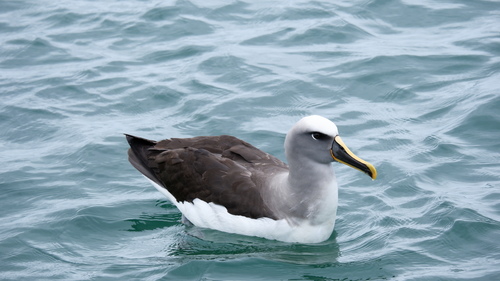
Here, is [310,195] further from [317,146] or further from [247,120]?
[247,120]

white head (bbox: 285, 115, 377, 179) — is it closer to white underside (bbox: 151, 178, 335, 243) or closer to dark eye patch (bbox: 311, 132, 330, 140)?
dark eye patch (bbox: 311, 132, 330, 140)

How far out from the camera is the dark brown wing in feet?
31.8

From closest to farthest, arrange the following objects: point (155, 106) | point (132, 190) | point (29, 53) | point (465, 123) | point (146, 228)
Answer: point (146, 228) → point (132, 190) → point (465, 123) → point (155, 106) → point (29, 53)

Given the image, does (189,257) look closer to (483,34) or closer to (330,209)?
(330,209)

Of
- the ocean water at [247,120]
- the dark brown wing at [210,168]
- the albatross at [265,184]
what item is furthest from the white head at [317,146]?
the ocean water at [247,120]

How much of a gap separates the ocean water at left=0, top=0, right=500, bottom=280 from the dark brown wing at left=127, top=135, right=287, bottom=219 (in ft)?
1.44

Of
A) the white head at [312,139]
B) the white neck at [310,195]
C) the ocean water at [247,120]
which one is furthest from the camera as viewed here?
the white neck at [310,195]

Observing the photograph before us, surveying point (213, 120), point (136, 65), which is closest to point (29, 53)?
point (136, 65)

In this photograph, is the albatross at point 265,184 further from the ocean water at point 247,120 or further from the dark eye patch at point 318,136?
the ocean water at point 247,120

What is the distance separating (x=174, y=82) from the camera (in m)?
14.2

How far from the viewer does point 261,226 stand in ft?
31.3

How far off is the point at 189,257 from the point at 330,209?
168 cm

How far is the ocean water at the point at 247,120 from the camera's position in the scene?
9.21 metres

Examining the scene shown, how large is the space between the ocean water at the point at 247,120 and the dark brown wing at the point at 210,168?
440 millimetres
